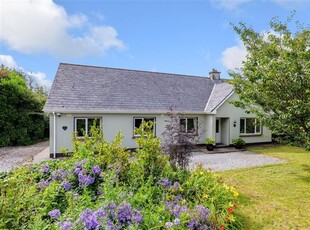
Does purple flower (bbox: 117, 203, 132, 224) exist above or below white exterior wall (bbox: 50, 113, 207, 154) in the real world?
below

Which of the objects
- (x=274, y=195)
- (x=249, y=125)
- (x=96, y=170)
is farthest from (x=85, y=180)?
(x=249, y=125)

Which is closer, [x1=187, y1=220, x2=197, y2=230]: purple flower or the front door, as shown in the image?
[x1=187, y1=220, x2=197, y2=230]: purple flower

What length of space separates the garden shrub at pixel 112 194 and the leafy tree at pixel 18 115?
13536 millimetres

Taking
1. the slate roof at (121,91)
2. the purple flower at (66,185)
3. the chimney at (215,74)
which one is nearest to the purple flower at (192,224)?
the purple flower at (66,185)

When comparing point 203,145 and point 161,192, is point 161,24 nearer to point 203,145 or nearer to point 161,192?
point 161,192

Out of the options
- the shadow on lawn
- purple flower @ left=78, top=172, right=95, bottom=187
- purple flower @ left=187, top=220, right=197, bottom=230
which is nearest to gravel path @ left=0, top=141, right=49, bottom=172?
purple flower @ left=78, top=172, right=95, bottom=187

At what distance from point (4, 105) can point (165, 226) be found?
745 inches

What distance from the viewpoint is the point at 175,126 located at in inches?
346

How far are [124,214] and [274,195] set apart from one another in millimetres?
6567

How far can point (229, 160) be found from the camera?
14.2m

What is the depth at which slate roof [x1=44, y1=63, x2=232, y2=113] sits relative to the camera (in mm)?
15742

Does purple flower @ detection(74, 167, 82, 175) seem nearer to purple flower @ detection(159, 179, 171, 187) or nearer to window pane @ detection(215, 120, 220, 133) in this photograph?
purple flower @ detection(159, 179, 171, 187)

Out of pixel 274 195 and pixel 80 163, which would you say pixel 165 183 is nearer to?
pixel 80 163

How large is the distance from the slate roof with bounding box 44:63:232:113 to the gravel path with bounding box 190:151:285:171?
15.8ft
